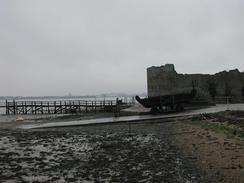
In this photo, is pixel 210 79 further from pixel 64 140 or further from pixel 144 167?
pixel 144 167

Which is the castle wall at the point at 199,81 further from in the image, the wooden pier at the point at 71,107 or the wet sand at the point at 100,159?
the wet sand at the point at 100,159

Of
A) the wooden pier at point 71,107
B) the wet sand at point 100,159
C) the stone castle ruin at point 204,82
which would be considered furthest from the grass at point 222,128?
the wooden pier at point 71,107

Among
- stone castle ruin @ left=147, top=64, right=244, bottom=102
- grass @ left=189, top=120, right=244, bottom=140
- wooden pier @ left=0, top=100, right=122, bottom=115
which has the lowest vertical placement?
grass @ left=189, top=120, right=244, bottom=140

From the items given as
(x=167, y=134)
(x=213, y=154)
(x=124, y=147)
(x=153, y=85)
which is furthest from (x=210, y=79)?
(x=213, y=154)

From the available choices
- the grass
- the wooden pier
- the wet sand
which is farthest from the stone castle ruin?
the wet sand

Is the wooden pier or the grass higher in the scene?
the wooden pier

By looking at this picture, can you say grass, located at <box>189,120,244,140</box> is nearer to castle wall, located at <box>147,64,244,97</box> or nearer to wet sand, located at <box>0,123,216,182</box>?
wet sand, located at <box>0,123,216,182</box>

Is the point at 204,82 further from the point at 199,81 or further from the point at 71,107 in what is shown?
the point at 71,107

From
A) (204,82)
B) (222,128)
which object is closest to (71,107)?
(204,82)

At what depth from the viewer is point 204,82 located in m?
45.1

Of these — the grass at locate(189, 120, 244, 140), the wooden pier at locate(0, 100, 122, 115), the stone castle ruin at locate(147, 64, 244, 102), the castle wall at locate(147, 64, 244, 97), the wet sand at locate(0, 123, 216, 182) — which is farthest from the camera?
the wooden pier at locate(0, 100, 122, 115)

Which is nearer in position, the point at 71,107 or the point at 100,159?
the point at 100,159

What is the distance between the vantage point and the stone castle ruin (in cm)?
4484

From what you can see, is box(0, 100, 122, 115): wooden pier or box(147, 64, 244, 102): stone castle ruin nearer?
box(147, 64, 244, 102): stone castle ruin
